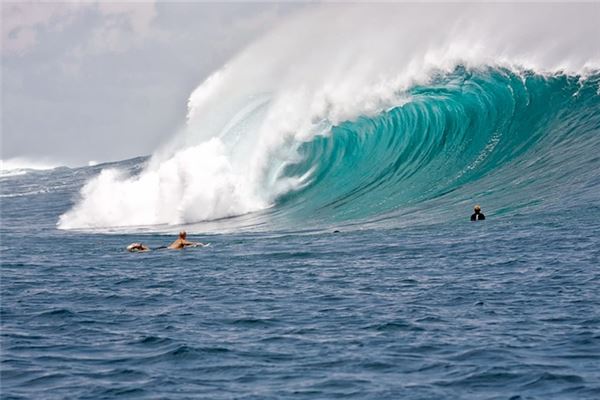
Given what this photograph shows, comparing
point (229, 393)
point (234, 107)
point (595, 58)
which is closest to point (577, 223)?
point (229, 393)

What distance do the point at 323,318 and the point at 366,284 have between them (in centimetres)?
252

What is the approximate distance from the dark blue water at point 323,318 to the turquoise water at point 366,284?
35mm

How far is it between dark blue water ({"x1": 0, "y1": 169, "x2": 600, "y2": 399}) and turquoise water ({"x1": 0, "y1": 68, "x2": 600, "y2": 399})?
0.04 meters

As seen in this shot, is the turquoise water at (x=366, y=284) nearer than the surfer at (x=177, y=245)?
Yes

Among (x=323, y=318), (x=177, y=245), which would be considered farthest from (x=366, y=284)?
(x=177, y=245)

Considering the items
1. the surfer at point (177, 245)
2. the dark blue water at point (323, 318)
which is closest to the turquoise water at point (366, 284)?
the dark blue water at point (323, 318)

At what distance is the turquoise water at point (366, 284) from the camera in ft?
30.1

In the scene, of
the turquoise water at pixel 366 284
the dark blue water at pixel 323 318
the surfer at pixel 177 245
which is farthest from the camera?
the surfer at pixel 177 245

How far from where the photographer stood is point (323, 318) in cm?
1180

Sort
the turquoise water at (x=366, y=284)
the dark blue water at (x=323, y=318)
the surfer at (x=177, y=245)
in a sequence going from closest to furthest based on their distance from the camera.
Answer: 1. the dark blue water at (x=323, y=318)
2. the turquoise water at (x=366, y=284)
3. the surfer at (x=177, y=245)

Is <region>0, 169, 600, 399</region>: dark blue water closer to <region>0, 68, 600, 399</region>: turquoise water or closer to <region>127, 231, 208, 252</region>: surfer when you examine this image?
<region>0, 68, 600, 399</region>: turquoise water

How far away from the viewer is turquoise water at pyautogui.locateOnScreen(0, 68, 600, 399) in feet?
30.1

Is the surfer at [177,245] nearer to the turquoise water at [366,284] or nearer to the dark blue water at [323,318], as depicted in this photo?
the turquoise water at [366,284]

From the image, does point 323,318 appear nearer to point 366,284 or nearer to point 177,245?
point 366,284
